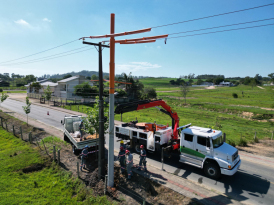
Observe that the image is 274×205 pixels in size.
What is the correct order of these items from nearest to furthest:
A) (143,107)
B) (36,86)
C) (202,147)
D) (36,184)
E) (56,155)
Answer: (36,184)
(202,147)
(143,107)
(56,155)
(36,86)

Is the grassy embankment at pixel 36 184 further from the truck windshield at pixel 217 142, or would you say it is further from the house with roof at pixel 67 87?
the house with roof at pixel 67 87

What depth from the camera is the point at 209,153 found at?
10578 millimetres

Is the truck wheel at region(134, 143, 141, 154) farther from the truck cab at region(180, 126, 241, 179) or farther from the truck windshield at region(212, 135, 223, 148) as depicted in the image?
the truck windshield at region(212, 135, 223, 148)

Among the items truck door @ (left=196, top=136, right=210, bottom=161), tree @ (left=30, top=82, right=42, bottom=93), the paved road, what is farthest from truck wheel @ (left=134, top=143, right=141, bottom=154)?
tree @ (left=30, top=82, right=42, bottom=93)

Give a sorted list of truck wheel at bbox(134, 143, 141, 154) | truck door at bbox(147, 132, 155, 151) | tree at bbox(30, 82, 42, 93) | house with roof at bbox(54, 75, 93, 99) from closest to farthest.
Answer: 1. truck door at bbox(147, 132, 155, 151)
2. truck wheel at bbox(134, 143, 141, 154)
3. house with roof at bbox(54, 75, 93, 99)
4. tree at bbox(30, 82, 42, 93)

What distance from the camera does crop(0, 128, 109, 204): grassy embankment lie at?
27.0 feet

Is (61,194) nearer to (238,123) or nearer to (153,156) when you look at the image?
(153,156)

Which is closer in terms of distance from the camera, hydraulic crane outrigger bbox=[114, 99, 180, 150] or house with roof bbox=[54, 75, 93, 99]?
hydraulic crane outrigger bbox=[114, 99, 180, 150]

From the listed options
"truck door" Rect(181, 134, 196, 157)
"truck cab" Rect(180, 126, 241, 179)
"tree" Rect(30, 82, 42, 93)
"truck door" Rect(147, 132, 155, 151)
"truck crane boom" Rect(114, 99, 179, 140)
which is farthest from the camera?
"tree" Rect(30, 82, 42, 93)

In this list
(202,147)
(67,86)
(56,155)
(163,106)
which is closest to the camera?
(202,147)

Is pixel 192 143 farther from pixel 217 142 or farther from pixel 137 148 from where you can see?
pixel 137 148

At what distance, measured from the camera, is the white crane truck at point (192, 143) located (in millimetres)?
10195

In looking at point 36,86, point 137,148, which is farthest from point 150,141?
point 36,86

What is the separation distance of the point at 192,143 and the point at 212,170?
6.22ft
